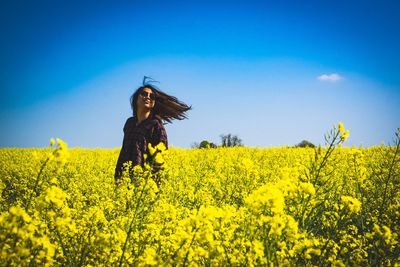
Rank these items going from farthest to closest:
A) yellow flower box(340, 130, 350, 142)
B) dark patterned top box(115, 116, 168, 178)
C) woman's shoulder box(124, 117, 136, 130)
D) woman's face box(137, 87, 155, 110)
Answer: woman's shoulder box(124, 117, 136, 130) → woman's face box(137, 87, 155, 110) → dark patterned top box(115, 116, 168, 178) → yellow flower box(340, 130, 350, 142)

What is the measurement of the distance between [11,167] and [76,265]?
28.1 ft

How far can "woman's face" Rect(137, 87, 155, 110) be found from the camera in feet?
17.8

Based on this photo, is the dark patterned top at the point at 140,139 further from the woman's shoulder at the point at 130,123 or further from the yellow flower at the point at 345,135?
the yellow flower at the point at 345,135

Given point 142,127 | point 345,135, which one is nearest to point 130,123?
point 142,127

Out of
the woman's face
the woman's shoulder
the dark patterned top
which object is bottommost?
the dark patterned top

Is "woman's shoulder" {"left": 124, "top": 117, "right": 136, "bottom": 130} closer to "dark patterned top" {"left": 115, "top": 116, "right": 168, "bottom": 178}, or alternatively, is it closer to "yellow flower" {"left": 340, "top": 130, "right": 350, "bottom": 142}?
"dark patterned top" {"left": 115, "top": 116, "right": 168, "bottom": 178}

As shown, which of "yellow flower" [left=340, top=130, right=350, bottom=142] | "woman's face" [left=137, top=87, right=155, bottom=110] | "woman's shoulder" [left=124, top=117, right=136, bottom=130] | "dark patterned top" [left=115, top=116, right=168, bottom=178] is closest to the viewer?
"yellow flower" [left=340, top=130, right=350, bottom=142]

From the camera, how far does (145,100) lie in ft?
17.8

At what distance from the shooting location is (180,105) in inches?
246

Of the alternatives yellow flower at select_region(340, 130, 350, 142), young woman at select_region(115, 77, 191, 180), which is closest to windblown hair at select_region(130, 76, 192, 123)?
young woman at select_region(115, 77, 191, 180)

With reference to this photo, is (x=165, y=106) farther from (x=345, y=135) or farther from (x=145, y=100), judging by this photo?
(x=345, y=135)

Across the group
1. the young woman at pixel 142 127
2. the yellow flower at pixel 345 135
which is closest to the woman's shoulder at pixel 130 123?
the young woman at pixel 142 127

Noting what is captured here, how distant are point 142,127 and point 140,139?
21cm

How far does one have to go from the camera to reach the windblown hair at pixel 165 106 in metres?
5.82
